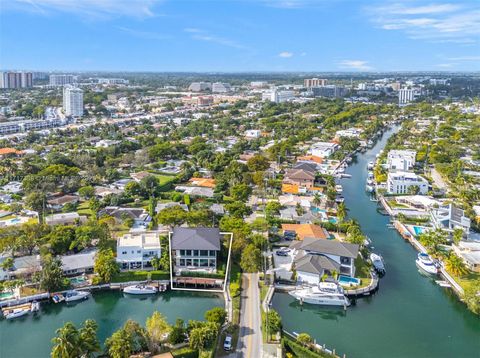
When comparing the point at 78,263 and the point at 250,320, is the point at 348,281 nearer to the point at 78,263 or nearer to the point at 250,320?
the point at 250,320

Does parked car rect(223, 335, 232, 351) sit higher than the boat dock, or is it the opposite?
the boat dock

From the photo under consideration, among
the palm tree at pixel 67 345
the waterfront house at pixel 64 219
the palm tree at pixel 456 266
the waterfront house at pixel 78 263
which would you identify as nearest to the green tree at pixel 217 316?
the palm tree at pixel 67 345

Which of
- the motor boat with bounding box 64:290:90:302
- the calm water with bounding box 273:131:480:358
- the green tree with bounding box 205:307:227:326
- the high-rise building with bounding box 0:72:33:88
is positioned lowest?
the calm water with bounding box 273:131:480:358

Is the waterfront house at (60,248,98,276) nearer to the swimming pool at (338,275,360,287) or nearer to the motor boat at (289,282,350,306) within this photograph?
the motor boat at (289,282,350,306)

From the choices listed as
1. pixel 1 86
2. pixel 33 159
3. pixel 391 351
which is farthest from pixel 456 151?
pixel 1 86

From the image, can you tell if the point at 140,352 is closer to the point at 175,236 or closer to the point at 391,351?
the point at 175,236

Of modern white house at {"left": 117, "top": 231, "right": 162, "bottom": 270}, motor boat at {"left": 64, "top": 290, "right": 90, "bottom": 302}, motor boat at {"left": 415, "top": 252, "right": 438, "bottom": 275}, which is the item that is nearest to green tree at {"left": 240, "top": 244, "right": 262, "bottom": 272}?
modern white house at {"left": 117, "top": 231, "right": 162, "bottom": 270}
